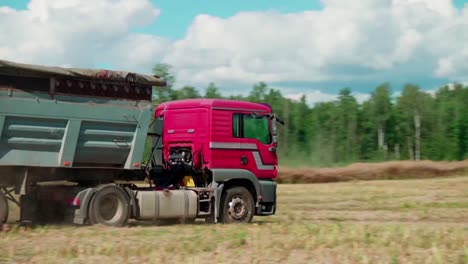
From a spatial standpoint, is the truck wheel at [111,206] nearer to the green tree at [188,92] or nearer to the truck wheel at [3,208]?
the truck wheel at [3,208]

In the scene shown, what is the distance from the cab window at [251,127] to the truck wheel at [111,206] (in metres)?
3.35

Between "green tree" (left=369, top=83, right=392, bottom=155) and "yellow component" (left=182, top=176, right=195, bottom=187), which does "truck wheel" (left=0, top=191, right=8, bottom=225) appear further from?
"green tree" (left=369, top=83, right=392, bottom=155)

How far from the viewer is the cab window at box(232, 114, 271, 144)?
1933cm

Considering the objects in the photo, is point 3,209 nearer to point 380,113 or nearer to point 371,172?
point 371,172

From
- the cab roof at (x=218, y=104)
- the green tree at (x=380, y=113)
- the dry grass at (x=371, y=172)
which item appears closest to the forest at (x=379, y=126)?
the green tree at (x=380, y=113)

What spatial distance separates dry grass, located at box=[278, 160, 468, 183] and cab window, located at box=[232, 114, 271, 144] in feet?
75.1

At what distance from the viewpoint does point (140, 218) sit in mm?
18031

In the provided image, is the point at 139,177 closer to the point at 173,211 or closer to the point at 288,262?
the point at 173,211

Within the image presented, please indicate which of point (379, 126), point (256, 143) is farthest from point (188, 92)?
point (256, 143)

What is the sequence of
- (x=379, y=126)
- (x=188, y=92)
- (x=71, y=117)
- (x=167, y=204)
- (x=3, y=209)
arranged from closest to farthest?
(x=3, y=209), (x=71, y=117), (x=167, y=204), (x=188, y=92), (x=379, y=126)

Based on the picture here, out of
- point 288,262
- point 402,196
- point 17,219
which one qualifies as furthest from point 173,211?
point 402,196

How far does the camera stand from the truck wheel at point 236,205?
758 inches

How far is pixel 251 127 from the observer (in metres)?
19.6

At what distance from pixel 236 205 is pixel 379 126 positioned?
72.1 meters
